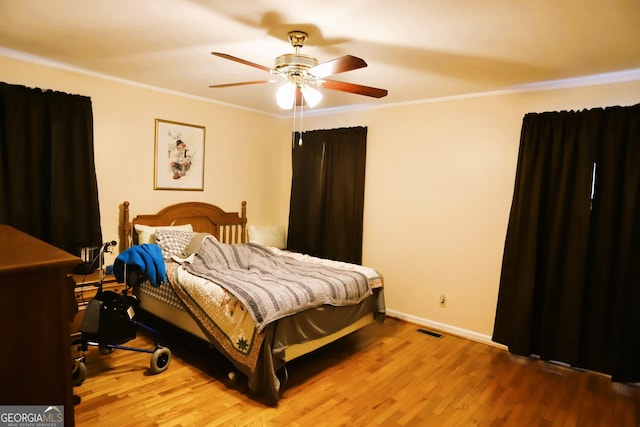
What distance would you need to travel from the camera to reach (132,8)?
84.4 inches

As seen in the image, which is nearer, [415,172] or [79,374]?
[79,374]

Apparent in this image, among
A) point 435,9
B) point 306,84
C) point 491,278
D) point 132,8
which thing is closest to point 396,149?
point 491,278

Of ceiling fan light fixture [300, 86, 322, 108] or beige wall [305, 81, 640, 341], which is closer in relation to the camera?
ceiling fan light fixture [300, 86, 322, 108]

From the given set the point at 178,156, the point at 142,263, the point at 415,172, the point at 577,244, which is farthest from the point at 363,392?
the point at 178,156

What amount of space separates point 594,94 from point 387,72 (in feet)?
5.69

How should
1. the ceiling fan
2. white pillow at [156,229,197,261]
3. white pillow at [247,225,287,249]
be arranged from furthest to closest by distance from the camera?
white pillow at [247,225,287,249], white pillow at [156,229,197,261], the ceiling fan

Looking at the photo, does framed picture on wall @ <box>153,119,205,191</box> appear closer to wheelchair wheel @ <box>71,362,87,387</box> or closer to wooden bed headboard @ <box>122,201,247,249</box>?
wooden bed headboard @ <box>122,201,247,249</box>

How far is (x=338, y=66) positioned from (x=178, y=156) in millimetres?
2766

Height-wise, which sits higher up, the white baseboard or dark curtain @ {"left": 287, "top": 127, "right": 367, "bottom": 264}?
dark curtain @ {"left": 287, "top": 127, "right": 367, "bottom": 264}

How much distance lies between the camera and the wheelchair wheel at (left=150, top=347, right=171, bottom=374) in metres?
2.76

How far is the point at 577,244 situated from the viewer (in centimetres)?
302

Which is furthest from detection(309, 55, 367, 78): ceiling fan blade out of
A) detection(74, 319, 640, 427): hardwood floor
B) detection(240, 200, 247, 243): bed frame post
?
detection(240, 200, 247, 243): bed frame post

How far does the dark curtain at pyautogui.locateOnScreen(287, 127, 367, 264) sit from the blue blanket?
87.4 inches

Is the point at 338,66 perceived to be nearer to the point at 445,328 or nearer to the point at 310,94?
the point at 310,94
